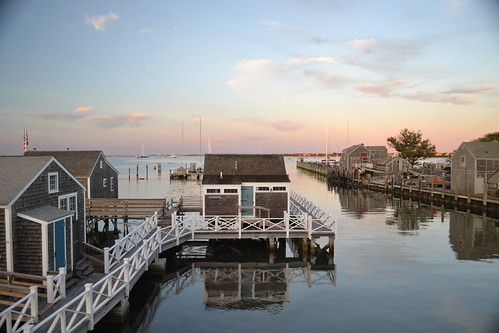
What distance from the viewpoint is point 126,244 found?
2245cm

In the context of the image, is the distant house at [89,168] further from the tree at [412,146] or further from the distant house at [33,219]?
the tree at [412,146]

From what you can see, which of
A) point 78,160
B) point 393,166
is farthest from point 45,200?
point 393,166

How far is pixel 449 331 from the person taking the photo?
49.5 ft

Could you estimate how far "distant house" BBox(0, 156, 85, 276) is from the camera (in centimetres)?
1444

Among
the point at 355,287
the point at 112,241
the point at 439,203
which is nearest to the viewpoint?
the point at 355,287

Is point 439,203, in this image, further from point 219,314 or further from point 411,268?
point 219,314

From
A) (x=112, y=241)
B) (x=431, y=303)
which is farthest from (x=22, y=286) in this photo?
(x=112, y=241)

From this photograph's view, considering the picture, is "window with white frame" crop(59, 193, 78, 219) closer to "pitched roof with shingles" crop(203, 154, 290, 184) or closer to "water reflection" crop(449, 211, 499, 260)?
"pitched roof with shingles" crop(203, 154, 290, 184)

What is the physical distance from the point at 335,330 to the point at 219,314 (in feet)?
15.8

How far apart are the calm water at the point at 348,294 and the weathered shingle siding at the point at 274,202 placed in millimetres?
2840

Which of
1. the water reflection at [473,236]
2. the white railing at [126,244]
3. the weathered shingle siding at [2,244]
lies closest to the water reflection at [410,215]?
the water reflection at [473,236]

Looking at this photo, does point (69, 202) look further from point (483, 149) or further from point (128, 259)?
point (483, 149)

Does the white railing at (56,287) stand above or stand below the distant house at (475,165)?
below

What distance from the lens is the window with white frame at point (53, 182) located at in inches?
670
